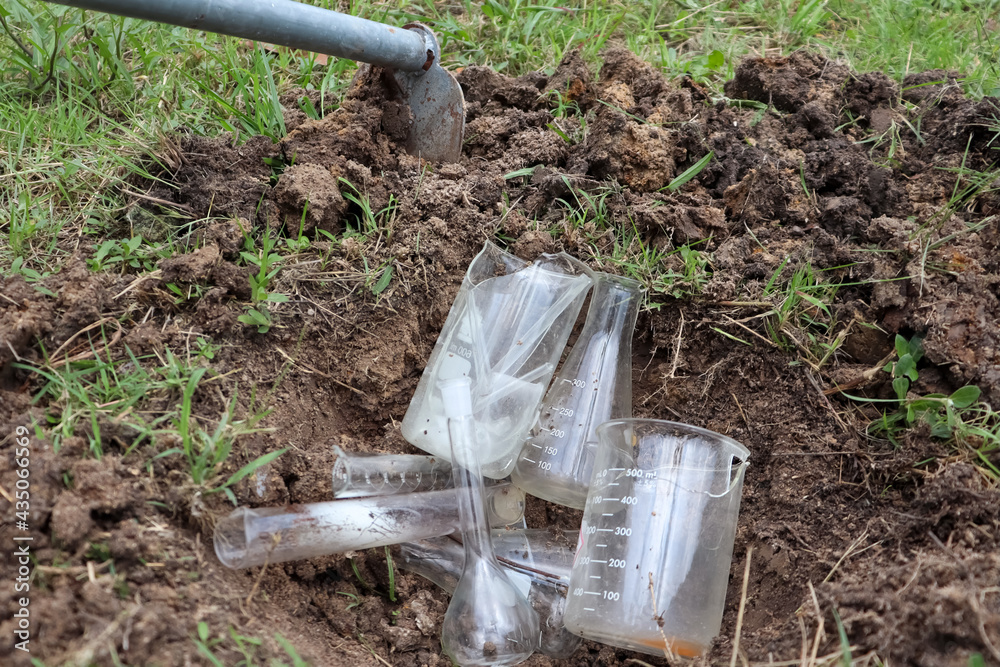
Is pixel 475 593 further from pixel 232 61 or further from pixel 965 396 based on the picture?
pixel 232 61

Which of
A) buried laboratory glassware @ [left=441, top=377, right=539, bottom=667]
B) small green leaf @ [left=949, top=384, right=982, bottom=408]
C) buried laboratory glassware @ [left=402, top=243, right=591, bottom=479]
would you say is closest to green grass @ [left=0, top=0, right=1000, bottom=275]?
buried laboratory glassware @ [left=402, top=243, right=591, bottom=479]

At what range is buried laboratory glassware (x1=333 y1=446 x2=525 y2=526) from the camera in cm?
191

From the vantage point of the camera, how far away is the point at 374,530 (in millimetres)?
1791

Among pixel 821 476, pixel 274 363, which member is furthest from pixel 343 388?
pixel 821 476

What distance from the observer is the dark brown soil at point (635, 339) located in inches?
57.8

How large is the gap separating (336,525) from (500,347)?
68 cm

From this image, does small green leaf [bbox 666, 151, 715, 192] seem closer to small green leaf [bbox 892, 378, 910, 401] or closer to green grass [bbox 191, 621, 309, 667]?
small green leaf [bbox 892, 378, 910, 401]

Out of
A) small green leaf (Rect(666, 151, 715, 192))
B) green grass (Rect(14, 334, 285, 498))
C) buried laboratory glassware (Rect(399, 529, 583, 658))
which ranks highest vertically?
small green leaf (Rect(666, 151, 715, 192))

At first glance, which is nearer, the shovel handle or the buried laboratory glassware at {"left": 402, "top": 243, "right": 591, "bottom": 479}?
the shovel handle

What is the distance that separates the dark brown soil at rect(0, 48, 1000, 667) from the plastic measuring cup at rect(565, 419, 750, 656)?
148 millimetres

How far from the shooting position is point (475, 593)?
5.90 feet

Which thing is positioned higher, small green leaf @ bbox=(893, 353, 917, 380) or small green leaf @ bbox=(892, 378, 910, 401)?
small green leaf @ bbox=(893, 353, 917, 380)

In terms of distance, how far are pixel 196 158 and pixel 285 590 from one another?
135cm

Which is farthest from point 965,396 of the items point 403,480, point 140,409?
point 140,409
